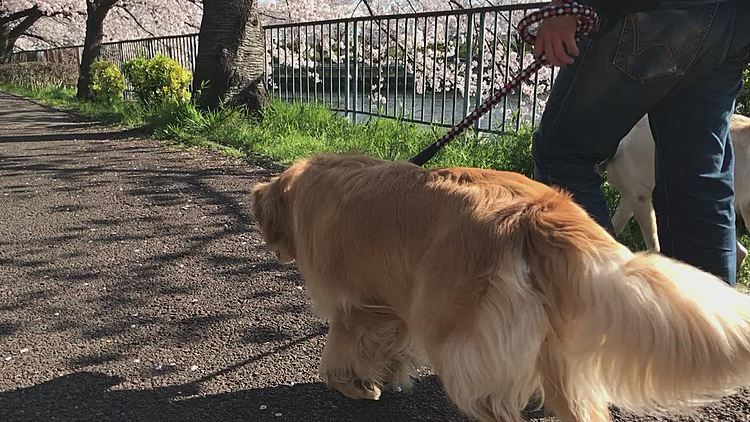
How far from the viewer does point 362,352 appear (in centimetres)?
225

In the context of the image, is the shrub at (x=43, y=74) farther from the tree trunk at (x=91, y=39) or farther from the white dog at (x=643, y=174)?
the white dog at (x=643, y=174)

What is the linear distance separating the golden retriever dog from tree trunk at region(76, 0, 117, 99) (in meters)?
14.3

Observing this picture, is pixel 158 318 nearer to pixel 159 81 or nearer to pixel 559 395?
pixel 559 395

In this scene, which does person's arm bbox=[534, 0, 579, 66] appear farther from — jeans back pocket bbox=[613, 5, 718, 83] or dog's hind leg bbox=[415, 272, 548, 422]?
dog's hind leg bbox=[415, 272, 548, 422]

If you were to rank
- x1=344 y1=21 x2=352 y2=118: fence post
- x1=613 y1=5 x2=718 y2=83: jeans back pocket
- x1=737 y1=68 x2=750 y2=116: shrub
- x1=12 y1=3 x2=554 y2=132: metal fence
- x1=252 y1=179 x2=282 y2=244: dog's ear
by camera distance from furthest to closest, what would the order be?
x1=344 y1=21 x2=352 y2=118: fence post → x1=12 y1=3 x2=554 y2=132: metal fence → x1=737 y1=68 x2=750 y2=116: shrub → x1=252 y1=179 x2=282 y2=244: dog's ear → x1=613 y1=5 x2=718 y2=83: jeans back pocket

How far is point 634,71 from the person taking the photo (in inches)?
77.7

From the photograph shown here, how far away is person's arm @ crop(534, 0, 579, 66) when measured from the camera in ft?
6.61

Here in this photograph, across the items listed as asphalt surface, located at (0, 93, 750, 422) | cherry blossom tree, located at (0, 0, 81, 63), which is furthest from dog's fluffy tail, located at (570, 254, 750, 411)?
cherry blossom tree, located at (0, 0, 81, 63)

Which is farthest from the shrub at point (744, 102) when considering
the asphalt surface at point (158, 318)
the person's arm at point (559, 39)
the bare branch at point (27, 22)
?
the bare branch at point (27, 22)

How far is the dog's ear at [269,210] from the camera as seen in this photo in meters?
2.57

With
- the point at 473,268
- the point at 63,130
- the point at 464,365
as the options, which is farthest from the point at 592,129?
the point at 63,130

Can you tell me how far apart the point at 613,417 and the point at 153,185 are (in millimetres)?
4501

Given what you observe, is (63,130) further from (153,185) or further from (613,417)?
(613,417)

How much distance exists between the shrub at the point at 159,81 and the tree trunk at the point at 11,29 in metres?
19.6
